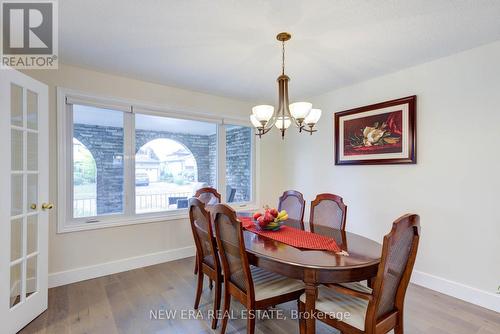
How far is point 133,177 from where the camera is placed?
323cm

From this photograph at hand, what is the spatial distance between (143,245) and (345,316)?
8.80ft

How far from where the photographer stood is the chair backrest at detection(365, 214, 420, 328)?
124cm

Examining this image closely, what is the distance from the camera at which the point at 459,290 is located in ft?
8.06

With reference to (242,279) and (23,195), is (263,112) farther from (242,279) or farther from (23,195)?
(23,195)

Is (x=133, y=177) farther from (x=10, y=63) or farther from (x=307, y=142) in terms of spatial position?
(x=307, y=142)

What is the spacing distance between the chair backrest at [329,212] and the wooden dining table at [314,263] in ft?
1.90

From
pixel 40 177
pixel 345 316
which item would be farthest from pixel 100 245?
pixel 345 316

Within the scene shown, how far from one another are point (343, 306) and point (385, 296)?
261 mm

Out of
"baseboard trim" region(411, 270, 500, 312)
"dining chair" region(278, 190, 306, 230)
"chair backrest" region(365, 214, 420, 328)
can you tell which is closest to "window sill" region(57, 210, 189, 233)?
"dining chair" region(278, 190, 306, 230)

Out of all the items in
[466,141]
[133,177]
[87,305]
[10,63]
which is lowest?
[87,305]

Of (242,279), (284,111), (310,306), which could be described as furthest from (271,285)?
(284,111)

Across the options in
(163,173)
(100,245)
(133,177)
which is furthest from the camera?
(163,173)

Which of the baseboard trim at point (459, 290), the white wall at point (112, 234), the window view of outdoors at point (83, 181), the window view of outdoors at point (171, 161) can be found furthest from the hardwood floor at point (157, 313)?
the window view of outdoors at point (171, 161)

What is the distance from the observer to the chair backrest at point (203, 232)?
6.38ft
